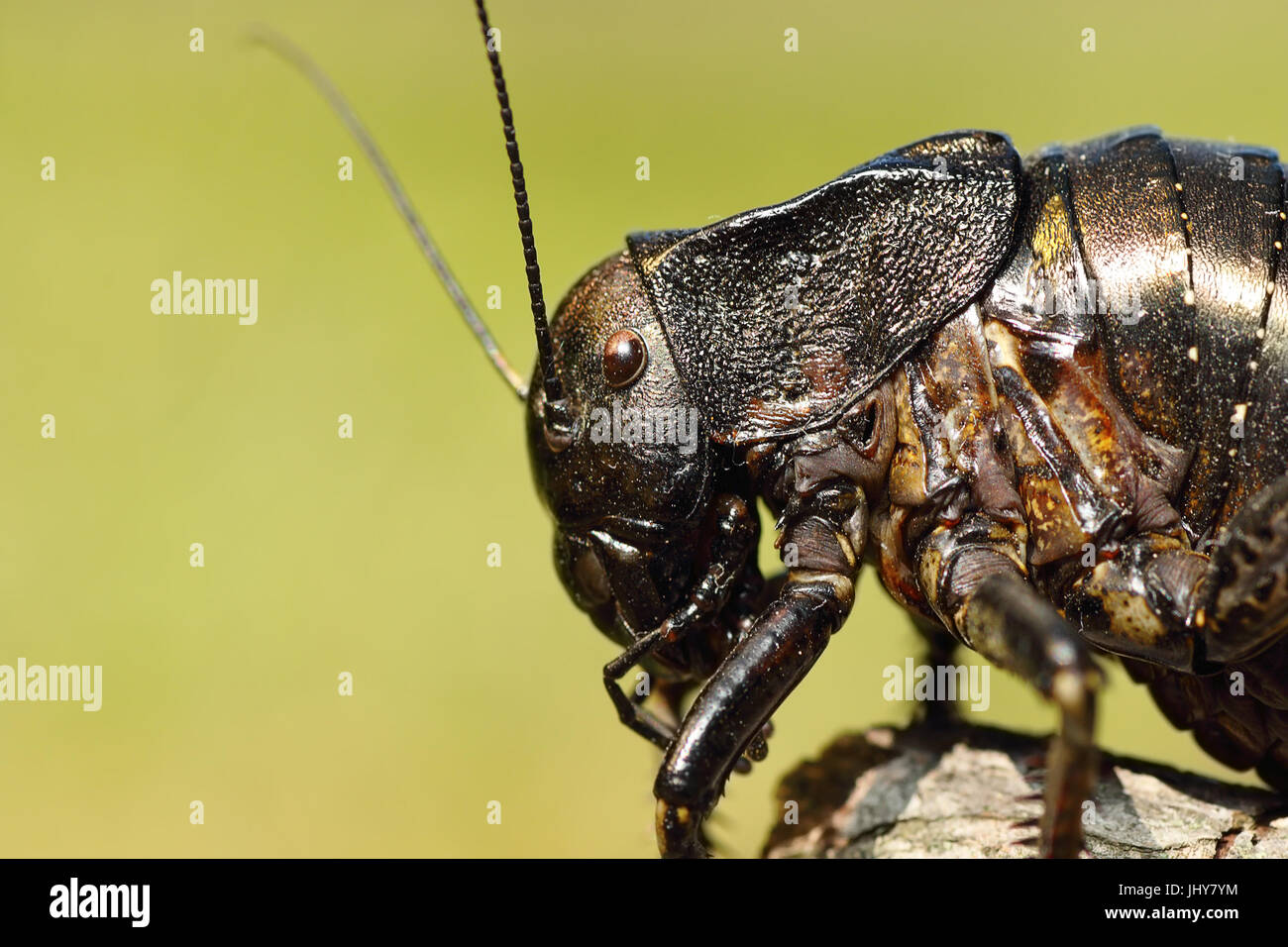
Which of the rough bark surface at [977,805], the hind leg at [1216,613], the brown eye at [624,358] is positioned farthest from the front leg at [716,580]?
the rough bark surface at [977,805]

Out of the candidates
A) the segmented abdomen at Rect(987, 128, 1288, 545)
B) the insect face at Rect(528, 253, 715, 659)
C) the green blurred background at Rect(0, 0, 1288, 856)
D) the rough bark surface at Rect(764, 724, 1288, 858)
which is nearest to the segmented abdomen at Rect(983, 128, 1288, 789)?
the segmented abdomen at Rect(987, 128, 1288, 545)

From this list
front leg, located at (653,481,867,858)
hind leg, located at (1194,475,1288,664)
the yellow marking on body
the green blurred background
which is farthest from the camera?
the green blurred background

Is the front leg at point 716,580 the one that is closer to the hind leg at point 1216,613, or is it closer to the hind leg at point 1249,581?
the hind leg at point 1216,613

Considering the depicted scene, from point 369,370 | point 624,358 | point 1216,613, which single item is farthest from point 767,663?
point 369,370

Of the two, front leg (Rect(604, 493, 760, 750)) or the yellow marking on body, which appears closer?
the yellow marking on body

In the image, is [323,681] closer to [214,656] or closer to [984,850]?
[214,656]

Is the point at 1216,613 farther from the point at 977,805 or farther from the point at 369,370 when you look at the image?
the point at 369,370

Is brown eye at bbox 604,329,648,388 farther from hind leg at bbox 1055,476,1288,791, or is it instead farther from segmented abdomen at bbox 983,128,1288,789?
hind leg at bbox 1055,476,1288,791

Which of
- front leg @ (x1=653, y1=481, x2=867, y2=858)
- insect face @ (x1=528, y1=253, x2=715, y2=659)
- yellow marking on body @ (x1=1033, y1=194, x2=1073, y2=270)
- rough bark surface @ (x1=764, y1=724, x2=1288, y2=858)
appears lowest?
rough bark surface @ (x1=764, y1=724, x2=1288, y2=858)
